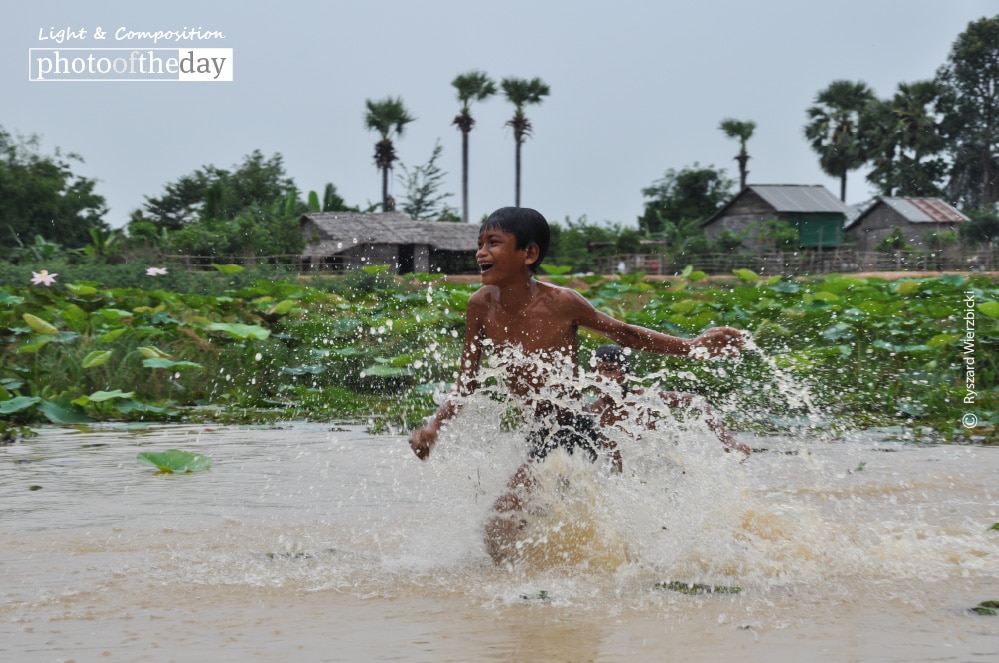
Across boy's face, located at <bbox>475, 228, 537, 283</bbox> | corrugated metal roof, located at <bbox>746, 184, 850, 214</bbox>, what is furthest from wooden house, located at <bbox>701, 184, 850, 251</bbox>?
boy's face, located at <bbox>475, 228, 537, 283</bbox>

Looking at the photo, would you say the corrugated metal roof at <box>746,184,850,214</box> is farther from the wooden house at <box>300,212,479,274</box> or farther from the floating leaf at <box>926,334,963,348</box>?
the floating leaf at <box>926,334,963,348</box>

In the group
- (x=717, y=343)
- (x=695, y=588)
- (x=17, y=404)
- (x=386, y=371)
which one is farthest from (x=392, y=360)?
(x=695, y=588)

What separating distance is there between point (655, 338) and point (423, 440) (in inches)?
38.0

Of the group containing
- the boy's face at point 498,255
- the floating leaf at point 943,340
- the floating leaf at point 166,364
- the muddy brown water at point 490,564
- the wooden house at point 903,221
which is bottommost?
the muddy brown water at point 490,564

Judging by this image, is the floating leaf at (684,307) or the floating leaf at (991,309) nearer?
the floating leaf at (991,309)

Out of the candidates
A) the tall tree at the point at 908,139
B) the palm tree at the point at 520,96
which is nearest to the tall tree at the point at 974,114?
the tall tree at the point at 908,139

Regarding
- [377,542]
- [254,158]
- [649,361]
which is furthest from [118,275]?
[254,158]

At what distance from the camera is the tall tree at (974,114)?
46938mm

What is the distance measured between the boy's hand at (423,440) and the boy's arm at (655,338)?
0.68 metres

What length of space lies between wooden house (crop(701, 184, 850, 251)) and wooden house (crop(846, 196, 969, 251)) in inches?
42.3

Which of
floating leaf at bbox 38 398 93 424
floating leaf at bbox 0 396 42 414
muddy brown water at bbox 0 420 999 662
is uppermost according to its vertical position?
floating leaf at bbox 0 396 42 414

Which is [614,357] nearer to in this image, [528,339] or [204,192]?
[528,339]

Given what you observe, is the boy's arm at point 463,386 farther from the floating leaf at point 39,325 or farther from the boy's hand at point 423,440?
the floating leaf at point 39,325

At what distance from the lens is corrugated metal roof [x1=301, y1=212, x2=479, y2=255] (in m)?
35.4
